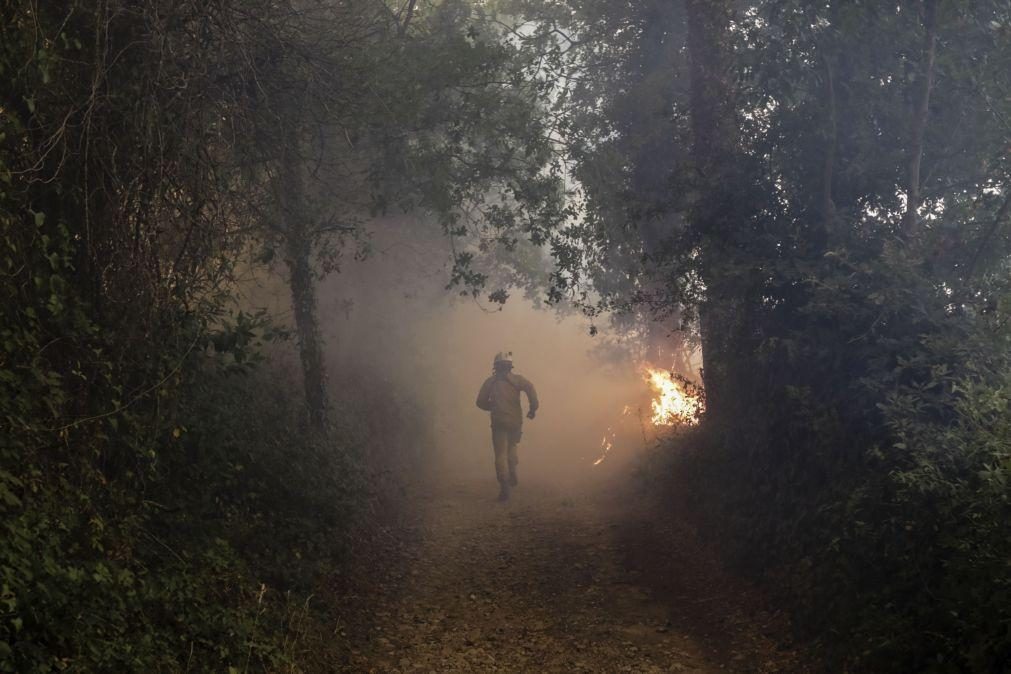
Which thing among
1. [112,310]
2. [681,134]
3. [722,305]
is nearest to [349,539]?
[112,310]

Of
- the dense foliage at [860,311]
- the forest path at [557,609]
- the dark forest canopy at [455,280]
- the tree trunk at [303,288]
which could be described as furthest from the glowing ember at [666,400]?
the tree trunk at [303,288]

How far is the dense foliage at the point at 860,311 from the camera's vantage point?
5.89m

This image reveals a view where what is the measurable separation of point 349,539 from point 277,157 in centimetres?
490

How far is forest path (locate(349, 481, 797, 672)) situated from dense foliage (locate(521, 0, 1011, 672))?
2.59 ft

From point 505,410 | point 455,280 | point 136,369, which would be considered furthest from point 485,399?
point 136,369

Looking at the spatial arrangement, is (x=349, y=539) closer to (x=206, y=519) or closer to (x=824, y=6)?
(x=206, y=519)

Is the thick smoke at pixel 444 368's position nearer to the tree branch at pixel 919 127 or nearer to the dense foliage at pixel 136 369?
the dense foliage at pixel 136 369

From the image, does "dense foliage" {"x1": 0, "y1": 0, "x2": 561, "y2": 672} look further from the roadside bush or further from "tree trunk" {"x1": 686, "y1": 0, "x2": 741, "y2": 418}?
"tree trunk" {"x1": 686, "y1": 0, "x2": 741, "y2": 418}

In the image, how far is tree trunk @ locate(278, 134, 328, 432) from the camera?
11125mm

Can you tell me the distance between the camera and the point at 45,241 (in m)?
5.28

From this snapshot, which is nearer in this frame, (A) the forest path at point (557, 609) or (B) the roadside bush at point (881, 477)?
(B) the roadside bush at point (881, 477)

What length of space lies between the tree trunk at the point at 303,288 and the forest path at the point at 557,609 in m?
2.74

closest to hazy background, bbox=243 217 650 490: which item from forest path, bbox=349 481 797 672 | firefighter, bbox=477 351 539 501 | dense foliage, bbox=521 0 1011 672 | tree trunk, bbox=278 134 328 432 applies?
firefighter, bbox=477 351 539 501

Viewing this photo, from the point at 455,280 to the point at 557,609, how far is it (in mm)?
6474
